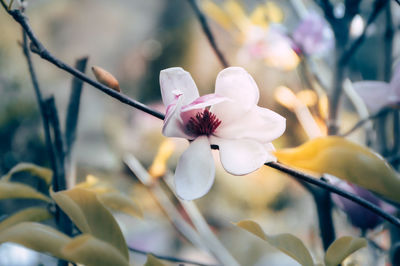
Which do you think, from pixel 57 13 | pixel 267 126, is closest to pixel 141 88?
pixel 57 13

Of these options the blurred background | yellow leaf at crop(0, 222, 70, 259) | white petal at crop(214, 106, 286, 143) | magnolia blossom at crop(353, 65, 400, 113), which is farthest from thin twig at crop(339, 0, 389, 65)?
the blurred background

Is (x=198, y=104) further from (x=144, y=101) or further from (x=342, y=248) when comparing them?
(x=144, y=101)

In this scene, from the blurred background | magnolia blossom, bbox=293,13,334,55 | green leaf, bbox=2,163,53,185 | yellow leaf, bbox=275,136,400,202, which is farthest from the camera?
the blurred background

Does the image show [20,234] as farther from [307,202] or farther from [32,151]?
[307,202]

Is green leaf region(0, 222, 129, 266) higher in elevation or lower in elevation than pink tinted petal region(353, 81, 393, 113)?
lower

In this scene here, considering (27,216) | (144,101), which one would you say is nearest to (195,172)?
(27,216)

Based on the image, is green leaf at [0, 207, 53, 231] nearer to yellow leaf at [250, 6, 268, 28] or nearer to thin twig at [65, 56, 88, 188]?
thin twig at [65, 56, 88, 188]

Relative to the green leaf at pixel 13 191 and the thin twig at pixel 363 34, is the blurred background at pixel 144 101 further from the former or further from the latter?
the green leaf at pixel 13 191
